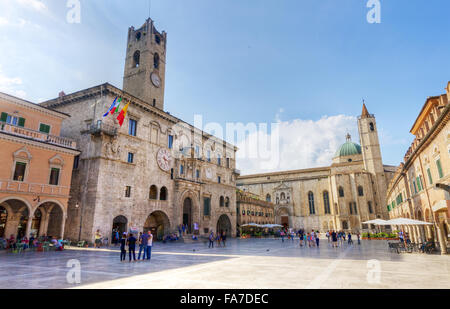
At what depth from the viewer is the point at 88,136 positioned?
25.3 metres

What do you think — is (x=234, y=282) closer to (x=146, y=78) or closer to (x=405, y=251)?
(x=405, y=251)

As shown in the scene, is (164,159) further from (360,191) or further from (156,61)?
(360,191)

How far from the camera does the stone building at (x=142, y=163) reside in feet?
78.9

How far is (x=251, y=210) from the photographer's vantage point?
51094mm

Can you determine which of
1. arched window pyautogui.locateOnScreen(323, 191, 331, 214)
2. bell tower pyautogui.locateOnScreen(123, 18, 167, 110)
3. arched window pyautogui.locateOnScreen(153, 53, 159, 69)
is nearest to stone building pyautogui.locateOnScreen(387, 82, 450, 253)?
A: bell tower pyautogui.locateOnScreen(123, 18, 167, 110)

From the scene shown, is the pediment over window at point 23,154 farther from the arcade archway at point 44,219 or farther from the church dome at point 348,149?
the church dome at point 348,149

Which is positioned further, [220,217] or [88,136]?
[220,217]

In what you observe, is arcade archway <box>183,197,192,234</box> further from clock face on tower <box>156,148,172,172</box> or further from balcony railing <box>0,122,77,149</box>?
balcony railing <box>0,122,77,149</box>

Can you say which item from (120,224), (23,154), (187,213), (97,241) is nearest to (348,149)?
(187,213)

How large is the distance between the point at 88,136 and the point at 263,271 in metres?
21.9

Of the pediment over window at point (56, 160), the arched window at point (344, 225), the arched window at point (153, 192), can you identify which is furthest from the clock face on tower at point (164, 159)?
the arched window at point (344, 225)

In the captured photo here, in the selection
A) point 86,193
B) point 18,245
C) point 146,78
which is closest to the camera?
point 18,245

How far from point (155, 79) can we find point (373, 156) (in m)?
50.1
